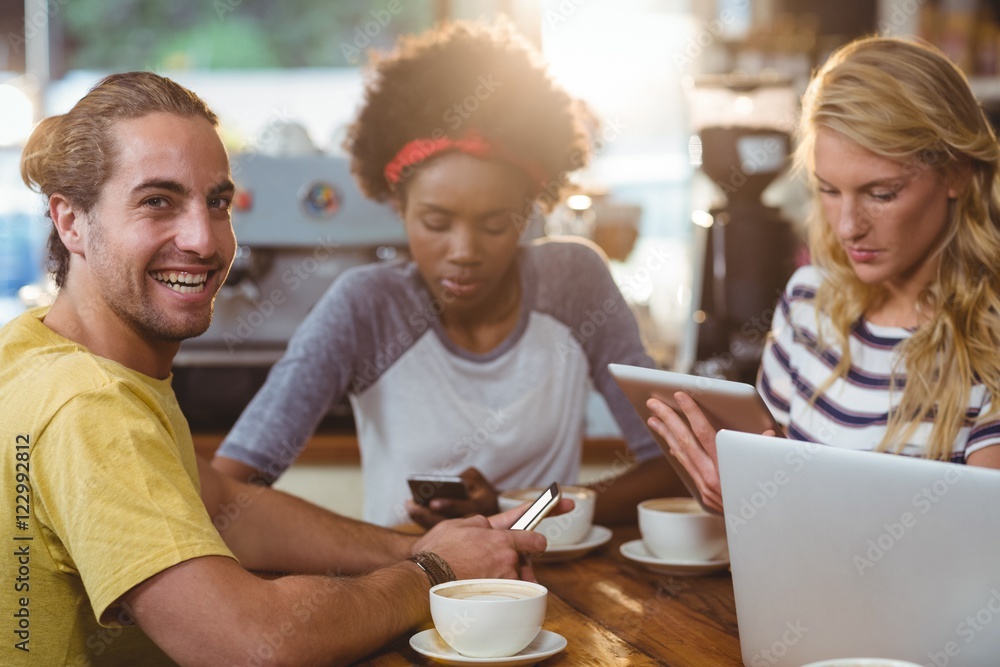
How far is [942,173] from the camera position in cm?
158

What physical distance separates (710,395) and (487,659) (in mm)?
393

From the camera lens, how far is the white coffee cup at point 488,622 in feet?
3.16

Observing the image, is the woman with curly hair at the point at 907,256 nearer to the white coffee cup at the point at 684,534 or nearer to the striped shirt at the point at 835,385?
the striped shirt at the point at 835,385

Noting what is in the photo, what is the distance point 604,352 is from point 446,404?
339 mm

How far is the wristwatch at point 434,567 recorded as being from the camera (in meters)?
1.13

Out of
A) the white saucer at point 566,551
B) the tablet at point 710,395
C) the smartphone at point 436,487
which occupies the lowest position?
the white saucer at point 566,551

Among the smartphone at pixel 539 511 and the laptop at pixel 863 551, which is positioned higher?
the laptop at pixel 863 551

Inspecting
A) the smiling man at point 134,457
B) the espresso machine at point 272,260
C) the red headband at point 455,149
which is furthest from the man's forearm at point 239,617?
the espresso machine at point 272,260

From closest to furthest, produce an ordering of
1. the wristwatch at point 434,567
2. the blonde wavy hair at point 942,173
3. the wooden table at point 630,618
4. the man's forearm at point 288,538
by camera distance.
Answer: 1. the wooden table at point 630,618
2. the wristwatch at point 434,567
3. the man's forearm at point 288,538
4. the blonde wavy hair at point 942,173

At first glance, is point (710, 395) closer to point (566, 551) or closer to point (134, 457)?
point (566, 551)

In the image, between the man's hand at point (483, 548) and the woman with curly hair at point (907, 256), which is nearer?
the man's hand at point (483, 548)

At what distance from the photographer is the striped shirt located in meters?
1.56

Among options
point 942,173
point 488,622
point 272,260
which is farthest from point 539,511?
point 272,260

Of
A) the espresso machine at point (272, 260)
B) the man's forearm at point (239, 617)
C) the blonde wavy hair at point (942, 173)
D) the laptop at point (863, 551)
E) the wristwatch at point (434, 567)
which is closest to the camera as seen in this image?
the laptop at point (863, 551)
